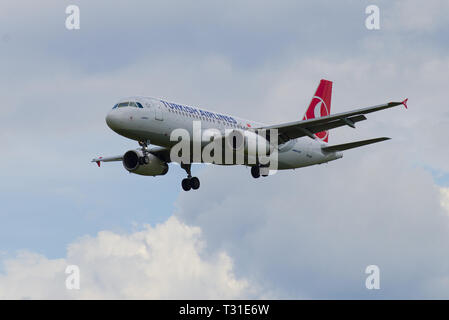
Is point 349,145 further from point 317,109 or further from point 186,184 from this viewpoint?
point 186,184

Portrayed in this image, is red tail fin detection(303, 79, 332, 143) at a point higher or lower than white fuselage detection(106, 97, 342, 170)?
higher

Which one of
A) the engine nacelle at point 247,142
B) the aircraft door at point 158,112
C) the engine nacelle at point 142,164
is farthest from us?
the engine nacelle at point 142,164

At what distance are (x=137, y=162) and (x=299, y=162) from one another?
13.0 m

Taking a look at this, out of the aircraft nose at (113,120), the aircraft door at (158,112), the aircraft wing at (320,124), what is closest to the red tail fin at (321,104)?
the aircraft wing at (320,124)

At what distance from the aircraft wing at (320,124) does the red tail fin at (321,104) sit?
10.3 meters

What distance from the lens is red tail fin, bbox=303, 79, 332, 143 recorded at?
67.6 metres

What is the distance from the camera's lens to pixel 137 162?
54.9 m

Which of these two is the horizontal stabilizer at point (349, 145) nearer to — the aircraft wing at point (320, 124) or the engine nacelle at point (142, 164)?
the aircraft wing at point (320, 124)

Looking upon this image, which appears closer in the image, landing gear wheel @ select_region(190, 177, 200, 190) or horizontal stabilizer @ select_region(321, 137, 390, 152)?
horizontal stabilizer @ select_region(321, 137, 390, 152)

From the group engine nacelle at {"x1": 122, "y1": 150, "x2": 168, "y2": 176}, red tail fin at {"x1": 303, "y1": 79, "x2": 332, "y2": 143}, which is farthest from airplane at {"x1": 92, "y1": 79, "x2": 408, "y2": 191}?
red tail fin at {"x1": 303, "y1": 79, "x2": 332, "y2": 143}

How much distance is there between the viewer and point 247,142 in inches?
2083

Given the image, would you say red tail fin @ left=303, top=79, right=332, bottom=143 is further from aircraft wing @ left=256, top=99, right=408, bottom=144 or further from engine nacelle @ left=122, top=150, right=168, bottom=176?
engine nacelle @ left=122, top=150, right=168, bottom=176

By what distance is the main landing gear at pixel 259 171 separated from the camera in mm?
59281

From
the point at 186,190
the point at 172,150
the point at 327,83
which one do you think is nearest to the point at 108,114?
the point at 172,150
